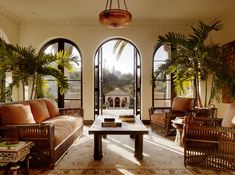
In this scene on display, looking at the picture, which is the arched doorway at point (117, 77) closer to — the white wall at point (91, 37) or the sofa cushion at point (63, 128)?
the white wall at point (91, 37)

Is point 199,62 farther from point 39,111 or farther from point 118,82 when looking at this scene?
point 118,82

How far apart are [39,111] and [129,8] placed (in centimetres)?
329

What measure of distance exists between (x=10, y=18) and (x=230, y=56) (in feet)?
18.5

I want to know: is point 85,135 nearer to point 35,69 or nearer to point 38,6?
point 35,69

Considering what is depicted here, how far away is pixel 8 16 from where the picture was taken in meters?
6.31

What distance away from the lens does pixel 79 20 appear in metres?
6.89

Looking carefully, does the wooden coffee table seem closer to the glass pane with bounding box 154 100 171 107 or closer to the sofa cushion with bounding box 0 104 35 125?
the sofa cushion with bounding box 0 104 35 125

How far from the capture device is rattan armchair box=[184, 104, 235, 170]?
3.08 metres

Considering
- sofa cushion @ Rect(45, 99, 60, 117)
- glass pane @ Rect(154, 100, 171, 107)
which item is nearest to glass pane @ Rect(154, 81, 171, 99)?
glass pane @ Rect(154, 100, 171, 107)

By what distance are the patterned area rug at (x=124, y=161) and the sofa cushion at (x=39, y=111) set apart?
76cm

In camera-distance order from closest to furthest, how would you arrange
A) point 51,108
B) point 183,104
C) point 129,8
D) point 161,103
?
point 51,108 < point 183,104 < point 129,8 < point 161,103

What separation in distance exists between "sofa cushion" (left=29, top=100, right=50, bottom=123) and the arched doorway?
267cm

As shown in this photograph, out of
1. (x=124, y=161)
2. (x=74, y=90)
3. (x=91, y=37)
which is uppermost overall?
(x=91, y=37)

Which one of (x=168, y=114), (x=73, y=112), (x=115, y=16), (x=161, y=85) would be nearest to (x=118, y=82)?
(x=161, y=85)
